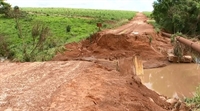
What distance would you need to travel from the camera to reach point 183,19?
29.9m

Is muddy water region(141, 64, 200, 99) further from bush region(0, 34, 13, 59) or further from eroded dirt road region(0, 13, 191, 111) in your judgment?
bush region(0, 34, 13, 59)

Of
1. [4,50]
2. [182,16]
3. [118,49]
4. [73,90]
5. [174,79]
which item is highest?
[182,16]

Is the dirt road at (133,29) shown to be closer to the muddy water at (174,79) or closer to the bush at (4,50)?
the muddy water at (174,79)

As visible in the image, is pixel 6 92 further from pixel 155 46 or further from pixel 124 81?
pixel 155 46

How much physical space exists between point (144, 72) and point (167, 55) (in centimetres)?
345

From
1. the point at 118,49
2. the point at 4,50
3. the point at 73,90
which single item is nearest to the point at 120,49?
the point at 118,49

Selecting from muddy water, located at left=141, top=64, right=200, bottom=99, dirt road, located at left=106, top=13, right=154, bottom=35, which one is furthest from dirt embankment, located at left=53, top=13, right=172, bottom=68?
dirt road, located at left=106, top=13, right=154, bottom=35

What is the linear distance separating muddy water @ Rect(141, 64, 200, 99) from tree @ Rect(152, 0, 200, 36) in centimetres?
1028

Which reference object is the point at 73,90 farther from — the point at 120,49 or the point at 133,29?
the point at 133,29

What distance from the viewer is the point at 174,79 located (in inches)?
731

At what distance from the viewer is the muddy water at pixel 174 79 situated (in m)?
15.9

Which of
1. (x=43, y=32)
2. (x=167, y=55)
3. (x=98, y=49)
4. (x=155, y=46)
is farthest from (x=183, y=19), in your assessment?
(x=43, y=32)

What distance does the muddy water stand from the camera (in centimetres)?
1592

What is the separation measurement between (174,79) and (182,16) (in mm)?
13306
